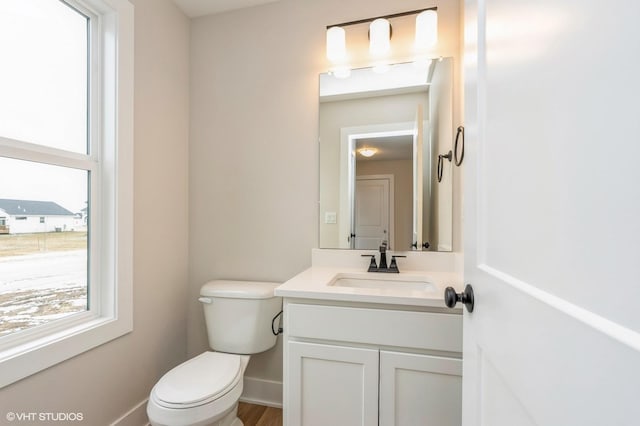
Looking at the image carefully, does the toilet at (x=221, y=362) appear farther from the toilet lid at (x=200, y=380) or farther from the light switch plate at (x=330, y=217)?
the light switch plate at (x=330, y=217)

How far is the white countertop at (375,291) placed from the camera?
43.7 inches

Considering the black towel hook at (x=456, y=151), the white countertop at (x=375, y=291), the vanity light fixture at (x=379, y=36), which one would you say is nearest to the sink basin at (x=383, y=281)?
the white countertop at (x=375, y=291)

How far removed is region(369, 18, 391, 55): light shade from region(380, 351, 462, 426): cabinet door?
1559 millimetres

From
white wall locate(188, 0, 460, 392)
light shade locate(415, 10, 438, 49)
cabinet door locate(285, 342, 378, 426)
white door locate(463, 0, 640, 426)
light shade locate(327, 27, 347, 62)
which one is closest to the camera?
white door locate(463, 0, 640, 426)

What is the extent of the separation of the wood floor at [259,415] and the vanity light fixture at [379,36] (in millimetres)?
2019

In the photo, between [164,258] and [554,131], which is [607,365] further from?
[164,258]

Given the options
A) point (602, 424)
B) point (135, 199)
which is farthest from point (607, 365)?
point (135, 199)

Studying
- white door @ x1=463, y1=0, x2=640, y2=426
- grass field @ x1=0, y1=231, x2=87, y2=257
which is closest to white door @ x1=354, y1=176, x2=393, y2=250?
white door @ x1=463, y1=0, x2=640, y2=426

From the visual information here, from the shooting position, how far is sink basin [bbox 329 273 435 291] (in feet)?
4.85

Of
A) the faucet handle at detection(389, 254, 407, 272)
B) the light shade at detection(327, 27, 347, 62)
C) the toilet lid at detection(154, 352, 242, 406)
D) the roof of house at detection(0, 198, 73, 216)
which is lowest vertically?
the toilet lid at detection(154, 352, 242, 406)

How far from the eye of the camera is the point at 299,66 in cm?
179

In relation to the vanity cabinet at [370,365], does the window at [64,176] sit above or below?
above

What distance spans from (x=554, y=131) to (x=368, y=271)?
125cm

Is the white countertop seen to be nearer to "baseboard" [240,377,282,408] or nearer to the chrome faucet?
the chrome faucet
